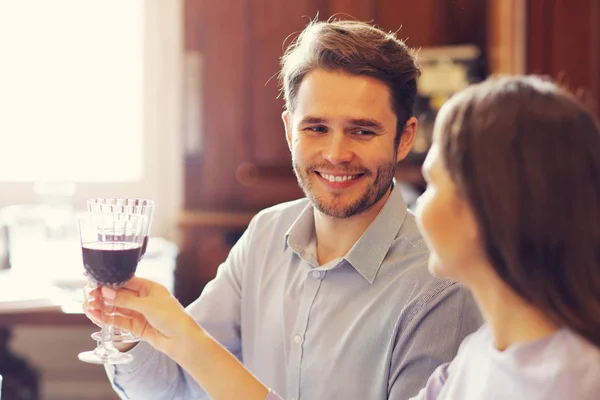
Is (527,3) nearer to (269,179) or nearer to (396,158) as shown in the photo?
(269,179)

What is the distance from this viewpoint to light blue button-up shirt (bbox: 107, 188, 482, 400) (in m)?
1.45

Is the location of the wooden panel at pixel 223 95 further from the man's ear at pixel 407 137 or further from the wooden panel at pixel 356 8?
the man's ear at pixel 407 137

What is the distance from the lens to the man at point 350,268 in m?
1.46

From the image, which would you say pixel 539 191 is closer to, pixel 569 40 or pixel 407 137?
pixel 407 137

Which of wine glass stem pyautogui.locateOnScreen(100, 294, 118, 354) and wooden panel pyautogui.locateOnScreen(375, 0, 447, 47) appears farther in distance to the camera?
wooden panel pyautogui.locateOnScreen(375, 0, 447, 47)

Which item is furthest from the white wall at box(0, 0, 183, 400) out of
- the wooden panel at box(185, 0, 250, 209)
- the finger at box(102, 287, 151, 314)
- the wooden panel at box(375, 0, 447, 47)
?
the finger at box(102, 287, 151, 314)

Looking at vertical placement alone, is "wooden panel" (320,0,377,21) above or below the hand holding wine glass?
above

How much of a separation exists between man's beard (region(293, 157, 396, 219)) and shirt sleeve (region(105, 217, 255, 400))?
279 mm

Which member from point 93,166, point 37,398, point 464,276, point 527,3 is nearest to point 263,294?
point 464,276

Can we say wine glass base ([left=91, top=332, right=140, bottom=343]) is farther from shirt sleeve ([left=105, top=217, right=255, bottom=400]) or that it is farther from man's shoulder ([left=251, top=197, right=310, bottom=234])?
man's shoulder ([left=251, top=197, right=310, bottom=234])

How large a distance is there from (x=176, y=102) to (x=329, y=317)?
2871 mm

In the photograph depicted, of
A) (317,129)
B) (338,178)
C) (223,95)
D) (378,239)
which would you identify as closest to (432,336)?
(378,239)

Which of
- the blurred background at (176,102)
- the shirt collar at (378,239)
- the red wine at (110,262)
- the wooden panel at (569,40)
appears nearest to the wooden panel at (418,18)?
the blurred background at (176,102)

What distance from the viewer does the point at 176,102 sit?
425cm
